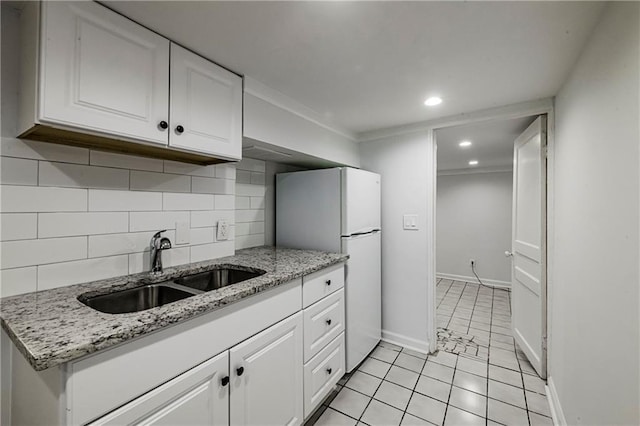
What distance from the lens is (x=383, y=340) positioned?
2.69 metres

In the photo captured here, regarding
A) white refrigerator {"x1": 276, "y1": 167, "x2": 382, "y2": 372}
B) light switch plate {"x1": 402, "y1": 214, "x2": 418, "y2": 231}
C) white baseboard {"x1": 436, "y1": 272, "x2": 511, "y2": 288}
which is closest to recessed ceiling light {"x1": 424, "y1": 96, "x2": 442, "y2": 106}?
white refrigerator {"x1": 276, "y1": 167, "x2": 382, "y2": 372}

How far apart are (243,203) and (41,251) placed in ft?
3.95

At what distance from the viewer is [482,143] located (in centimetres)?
300

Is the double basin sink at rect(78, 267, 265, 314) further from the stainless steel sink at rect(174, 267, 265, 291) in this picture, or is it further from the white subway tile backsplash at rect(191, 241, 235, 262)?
the white subway tile backsplash at rect(191, 241, 235, 262)

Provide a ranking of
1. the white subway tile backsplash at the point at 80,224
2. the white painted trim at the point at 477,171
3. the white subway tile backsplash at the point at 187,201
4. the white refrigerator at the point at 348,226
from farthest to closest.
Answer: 1. the white painted trim at the point at 477,171
2. the white refrigerator at the point at 348,226
3. the white subway tile backsplash at the point at 187,201
4. the white subway tile backsplash at the point at 80,224

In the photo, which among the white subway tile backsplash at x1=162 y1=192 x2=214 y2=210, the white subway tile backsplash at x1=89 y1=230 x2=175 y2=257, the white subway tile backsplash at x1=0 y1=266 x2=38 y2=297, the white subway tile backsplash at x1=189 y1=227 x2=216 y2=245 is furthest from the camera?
the white subway tile backsplash at x1=189 y1=227 x2=216 y2=245

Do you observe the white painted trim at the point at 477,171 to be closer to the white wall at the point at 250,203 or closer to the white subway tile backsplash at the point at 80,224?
the white wall at the point at 250,203

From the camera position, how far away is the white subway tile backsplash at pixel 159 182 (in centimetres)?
141

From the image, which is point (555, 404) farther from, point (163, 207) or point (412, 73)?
point (163, 207)

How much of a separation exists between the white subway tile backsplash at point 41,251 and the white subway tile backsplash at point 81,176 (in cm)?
24

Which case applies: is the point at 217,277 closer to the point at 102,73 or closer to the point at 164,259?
the point at 164,259

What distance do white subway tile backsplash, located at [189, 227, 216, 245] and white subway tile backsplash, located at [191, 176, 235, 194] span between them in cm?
24

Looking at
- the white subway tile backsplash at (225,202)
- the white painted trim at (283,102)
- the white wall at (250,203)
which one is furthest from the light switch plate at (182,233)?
the white painted trim at (283,102)

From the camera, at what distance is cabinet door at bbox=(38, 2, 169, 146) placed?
935mm
